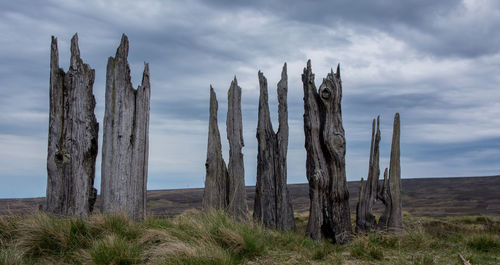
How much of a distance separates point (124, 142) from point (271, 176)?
2915mm

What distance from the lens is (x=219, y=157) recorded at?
8344 millimetres

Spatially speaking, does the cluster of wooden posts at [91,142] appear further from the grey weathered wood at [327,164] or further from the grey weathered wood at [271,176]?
the grey weathered wood at [327,164]

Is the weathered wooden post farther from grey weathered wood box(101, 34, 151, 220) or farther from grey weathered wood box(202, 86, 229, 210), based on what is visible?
grey weathered wood box(101, 34, 151, 220)

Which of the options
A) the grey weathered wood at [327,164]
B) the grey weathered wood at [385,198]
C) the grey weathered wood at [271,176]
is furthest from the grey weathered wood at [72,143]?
the grey weathered wood at [385,198]

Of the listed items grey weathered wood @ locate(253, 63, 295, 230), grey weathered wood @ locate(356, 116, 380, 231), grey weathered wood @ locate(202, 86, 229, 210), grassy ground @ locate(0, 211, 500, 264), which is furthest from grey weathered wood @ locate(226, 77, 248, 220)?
grey weathered wood @ locate(356, 116, 380, 231)

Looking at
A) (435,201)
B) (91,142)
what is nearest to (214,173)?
(91,142)

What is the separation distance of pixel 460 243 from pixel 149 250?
5547mm

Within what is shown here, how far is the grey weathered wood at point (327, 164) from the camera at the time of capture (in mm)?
8086

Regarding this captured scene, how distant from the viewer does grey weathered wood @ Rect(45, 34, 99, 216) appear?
288 inches

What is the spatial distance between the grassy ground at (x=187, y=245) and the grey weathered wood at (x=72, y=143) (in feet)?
1.83

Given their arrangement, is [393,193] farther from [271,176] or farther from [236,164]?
[236,164]

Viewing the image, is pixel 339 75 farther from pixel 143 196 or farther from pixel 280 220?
pixel 143 196

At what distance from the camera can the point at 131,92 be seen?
7.45 metres

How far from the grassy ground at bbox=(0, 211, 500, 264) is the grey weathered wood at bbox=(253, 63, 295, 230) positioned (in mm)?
1043
